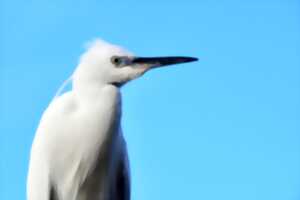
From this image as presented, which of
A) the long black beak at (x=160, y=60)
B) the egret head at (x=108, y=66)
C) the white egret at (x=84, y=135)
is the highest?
the long black beak at (x=160, y=60)

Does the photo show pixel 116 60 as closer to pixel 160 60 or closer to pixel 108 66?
pixel 108 66

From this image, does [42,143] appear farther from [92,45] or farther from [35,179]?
[92,45]

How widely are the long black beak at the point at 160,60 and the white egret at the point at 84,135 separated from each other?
0.07 m

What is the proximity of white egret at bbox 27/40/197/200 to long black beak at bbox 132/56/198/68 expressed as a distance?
7 cm

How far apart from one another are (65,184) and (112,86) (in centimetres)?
39

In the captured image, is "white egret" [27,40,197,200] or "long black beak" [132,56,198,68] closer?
"white egret" [27,40,197,200]

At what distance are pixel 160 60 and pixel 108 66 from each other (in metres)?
0.24

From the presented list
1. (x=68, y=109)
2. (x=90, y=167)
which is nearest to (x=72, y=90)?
(x=68, y=109)

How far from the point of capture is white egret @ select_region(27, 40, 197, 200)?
2.57 meters

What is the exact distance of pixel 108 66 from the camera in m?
2.61

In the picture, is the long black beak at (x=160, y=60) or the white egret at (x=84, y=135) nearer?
the white egret at (x=84, y=135)

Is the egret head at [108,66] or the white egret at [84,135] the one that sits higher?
the egret head at [108,66]

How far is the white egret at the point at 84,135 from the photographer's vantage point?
8.43 ft

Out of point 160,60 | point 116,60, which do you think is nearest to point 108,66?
point 116,60
